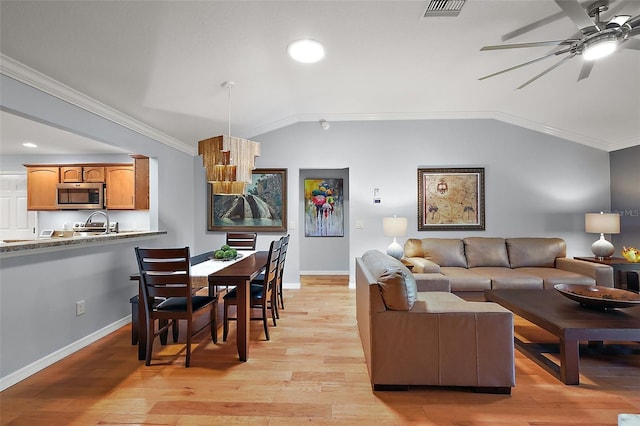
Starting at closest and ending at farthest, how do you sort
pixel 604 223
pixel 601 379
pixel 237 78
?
pixel 601 379
pixel 237 78
pixel 604 223

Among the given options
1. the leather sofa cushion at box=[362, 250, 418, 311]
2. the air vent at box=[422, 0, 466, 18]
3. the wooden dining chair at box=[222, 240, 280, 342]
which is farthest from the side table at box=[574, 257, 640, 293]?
the wooden dining chair at box=[222, 240, 280, 342]

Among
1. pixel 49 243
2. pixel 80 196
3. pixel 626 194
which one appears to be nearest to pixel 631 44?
pixel 626 194

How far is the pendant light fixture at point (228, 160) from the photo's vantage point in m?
2.68

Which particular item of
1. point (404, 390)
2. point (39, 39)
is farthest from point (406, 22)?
point (404, 390)

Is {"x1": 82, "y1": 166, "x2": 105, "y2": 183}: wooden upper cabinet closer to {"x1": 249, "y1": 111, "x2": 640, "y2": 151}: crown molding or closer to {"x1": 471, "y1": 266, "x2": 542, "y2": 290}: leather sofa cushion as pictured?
{"x1": 249, "y1": 111, "x2": 640, "y2": 151}: crown molding

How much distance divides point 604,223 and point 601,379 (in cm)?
274

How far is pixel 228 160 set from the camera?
8.84 ft

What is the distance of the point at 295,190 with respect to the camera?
5.00 m

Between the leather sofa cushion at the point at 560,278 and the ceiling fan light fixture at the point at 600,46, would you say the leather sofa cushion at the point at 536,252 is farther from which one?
the ceiling fan light fixture at the point at 600,46

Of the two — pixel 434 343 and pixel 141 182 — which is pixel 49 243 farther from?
pixel 434 343

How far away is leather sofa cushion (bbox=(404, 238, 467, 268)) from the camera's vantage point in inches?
169

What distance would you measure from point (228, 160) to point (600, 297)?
10.8 feet

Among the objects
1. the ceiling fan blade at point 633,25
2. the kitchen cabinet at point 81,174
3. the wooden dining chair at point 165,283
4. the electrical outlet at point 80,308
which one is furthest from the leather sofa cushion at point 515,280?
the kitchen cabinet at point 81,174

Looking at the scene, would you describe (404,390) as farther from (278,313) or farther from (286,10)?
(286,10)
